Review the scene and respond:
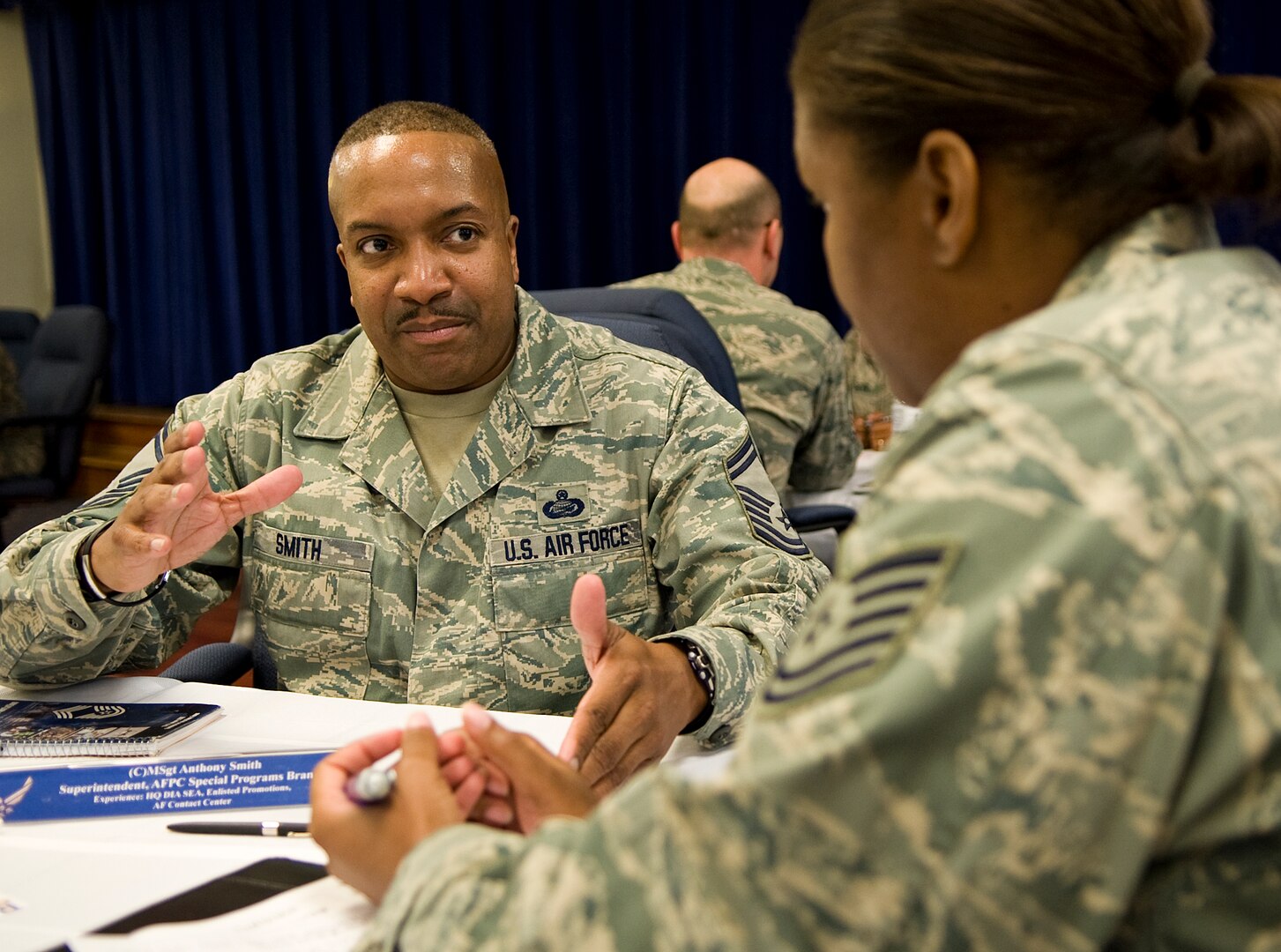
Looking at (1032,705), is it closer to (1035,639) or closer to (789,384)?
(1035,639)

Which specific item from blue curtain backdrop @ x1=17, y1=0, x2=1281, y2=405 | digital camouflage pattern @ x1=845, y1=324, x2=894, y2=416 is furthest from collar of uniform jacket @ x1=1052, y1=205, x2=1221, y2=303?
blue curtain backdrop @ x1=17, y1=0, x2=1281, y2=405

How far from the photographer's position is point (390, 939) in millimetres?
720

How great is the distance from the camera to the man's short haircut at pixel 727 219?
349 cm

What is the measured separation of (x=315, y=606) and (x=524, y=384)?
1.34 ft

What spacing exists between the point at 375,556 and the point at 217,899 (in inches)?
28.0

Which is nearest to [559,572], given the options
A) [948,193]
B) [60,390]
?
[948,193]

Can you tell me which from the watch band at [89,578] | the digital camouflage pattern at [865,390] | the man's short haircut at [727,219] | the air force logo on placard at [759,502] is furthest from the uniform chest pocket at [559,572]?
the digital camouflage pattern at [865,390]

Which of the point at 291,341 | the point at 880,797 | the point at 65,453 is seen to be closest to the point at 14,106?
the point at 291,341

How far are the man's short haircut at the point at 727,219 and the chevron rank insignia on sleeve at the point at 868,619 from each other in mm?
2981

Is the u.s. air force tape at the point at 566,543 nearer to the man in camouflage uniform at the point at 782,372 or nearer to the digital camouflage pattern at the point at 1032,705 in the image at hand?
the digital camouflage pattern at the point at 1032,705

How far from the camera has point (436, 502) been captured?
5.44 feet

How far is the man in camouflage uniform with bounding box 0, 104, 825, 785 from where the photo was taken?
1522 mm

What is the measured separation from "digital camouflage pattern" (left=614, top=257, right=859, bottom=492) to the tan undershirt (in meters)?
1.27

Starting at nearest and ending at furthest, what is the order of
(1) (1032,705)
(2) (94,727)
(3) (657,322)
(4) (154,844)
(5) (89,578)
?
(1) (1032,705)
(4) (154,844)
(2) (94,727)
(5) (89,578)
(3) (657,322)
